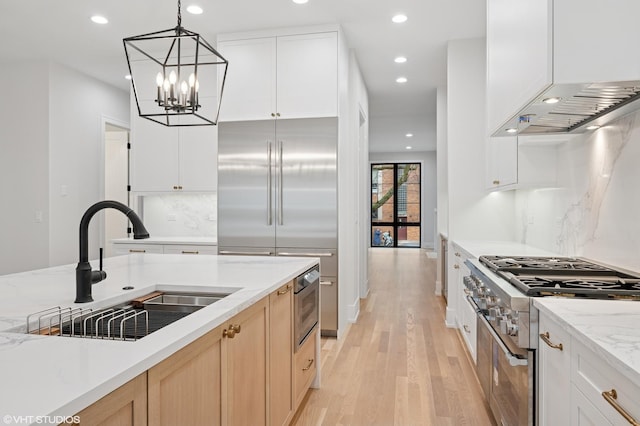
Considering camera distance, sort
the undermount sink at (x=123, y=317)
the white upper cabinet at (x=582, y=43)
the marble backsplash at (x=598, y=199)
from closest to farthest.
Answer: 1. the undermount sink at (x=123, y=317)
2. the white upper cabinet at (x=582, y=43)
3. the marble backsplash at (x=598, y=199)

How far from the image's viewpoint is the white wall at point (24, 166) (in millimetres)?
4770

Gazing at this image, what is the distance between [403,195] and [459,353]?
9355 millimetres

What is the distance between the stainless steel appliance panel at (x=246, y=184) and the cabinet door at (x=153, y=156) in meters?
0.88

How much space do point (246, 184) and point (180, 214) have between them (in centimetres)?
153

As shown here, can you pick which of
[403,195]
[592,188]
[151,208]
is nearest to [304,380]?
[592,188]

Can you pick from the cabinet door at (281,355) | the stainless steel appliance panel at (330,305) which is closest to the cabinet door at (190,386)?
the cabinet door at (281,355)

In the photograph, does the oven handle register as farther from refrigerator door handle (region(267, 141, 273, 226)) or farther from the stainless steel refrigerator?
refrigerator door handle (region(267, 141, 273, 226))

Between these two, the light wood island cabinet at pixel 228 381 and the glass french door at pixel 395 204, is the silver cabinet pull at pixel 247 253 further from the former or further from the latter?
the glass french door at pixel 395 204

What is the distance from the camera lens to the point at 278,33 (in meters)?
3.95

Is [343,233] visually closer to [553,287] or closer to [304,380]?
[304,380]

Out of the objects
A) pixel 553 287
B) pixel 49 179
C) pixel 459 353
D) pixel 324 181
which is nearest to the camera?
pixel 553 287

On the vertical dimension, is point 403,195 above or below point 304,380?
above

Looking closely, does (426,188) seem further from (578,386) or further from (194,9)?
(578,386)

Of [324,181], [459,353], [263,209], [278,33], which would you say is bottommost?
[459,353]
